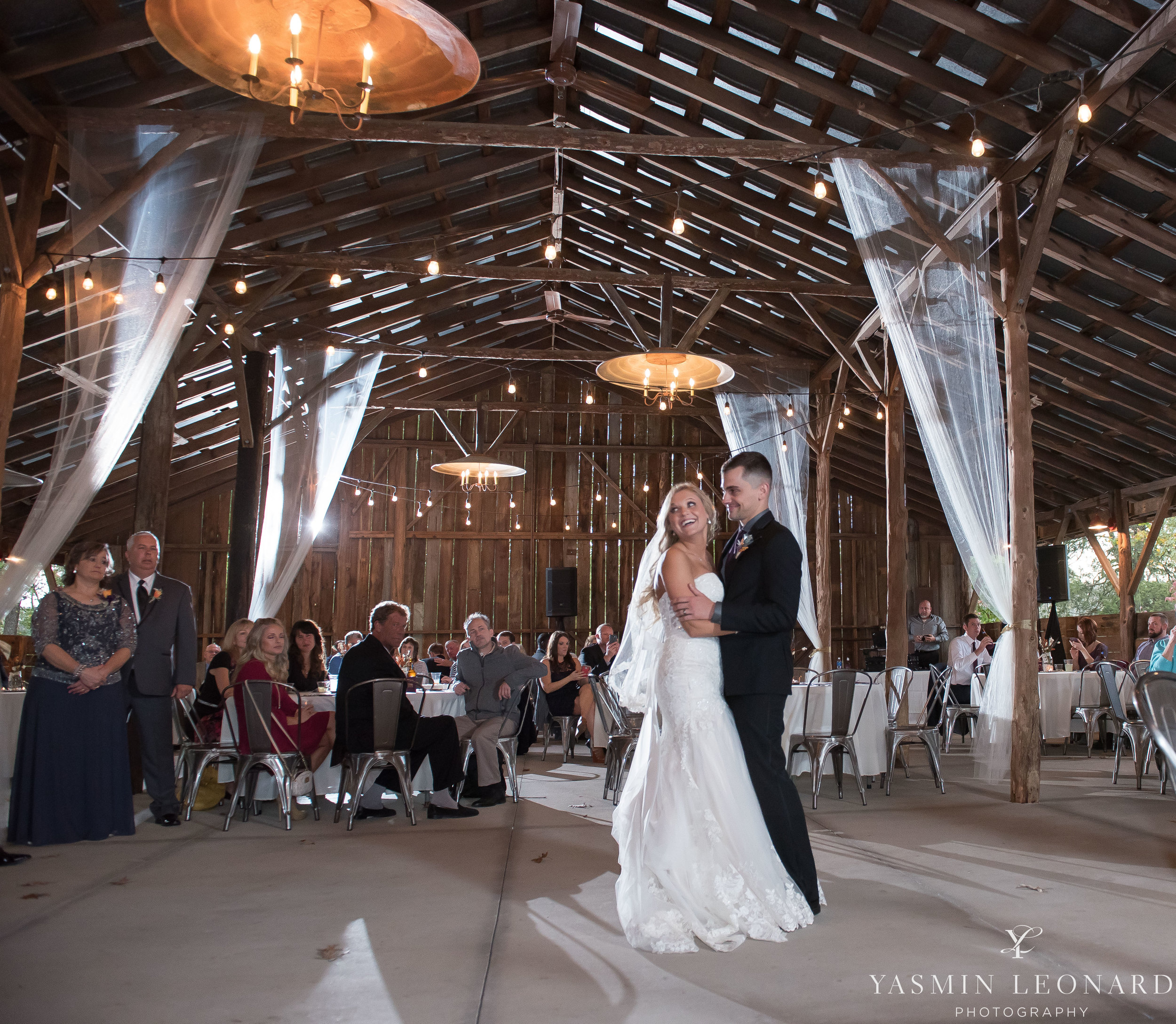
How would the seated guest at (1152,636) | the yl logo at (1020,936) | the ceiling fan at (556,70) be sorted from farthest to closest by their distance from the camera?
1. the seated guest at (1152,636)
2. the ceiling fan at (556,70)
3. the yl logo at (1020,936)

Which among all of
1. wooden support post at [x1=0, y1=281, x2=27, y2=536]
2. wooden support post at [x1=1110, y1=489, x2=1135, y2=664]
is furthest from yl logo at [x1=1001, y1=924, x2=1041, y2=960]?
wooden support post at [x1=1110, y1=489, x2=1135, y2=664]

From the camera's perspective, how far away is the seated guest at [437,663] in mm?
10641

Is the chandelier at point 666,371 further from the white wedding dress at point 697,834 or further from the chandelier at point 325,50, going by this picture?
the white wedding dress at point 697,834

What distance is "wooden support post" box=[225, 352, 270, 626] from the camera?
9867 millimetres

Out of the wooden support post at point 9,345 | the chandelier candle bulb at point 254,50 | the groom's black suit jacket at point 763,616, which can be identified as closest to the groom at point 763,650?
the groom's black suit jacket at point 763,616

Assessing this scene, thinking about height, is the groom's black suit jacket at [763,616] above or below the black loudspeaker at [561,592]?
below

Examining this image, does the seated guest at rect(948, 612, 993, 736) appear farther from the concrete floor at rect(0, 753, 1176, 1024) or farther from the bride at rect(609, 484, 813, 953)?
the bride at rect(609, 484, 813, 953)

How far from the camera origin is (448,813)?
534 centimetres

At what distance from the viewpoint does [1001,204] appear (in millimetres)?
6375

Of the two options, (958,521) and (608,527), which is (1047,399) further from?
(608,527)

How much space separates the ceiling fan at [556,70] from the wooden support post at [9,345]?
3.40m

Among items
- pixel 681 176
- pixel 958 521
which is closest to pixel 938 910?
pixel 958 521

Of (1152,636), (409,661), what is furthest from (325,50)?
(1152,636)

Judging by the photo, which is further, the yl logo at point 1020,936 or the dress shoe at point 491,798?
the dress shoe at point 491,798
